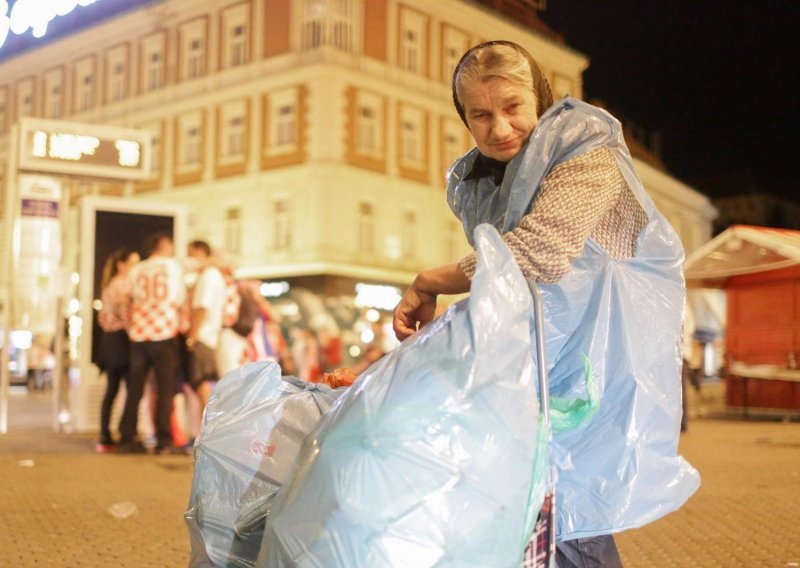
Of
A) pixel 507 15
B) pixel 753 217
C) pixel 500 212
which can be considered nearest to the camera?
pixel 500 212

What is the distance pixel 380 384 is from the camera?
1482 millimetres

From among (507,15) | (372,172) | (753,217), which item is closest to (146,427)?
(372,172)

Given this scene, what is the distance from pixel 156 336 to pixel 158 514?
12.1 feet

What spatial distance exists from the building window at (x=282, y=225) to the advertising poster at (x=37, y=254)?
52.0 ft

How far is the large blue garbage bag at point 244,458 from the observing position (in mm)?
1998

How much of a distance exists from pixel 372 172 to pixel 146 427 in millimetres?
22484

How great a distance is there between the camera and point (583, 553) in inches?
74.4

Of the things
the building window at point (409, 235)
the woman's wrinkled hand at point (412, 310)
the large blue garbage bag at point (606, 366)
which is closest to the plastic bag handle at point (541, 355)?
the large blue garbage bag at point (606, 366)

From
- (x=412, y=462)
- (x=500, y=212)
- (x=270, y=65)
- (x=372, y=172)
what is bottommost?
(x=412, y=462)

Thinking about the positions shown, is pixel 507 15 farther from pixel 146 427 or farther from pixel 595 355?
pixel 595 355

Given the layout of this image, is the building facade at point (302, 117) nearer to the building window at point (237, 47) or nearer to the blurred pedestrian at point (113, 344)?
the building window at point (237, 47)

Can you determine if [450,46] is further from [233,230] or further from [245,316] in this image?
[245,316]

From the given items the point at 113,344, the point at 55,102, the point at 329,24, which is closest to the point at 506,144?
the point at 113,344

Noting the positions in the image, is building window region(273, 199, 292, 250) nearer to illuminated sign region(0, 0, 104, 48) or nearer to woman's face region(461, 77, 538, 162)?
illuminated sign region(0, 0, 104, 48)
